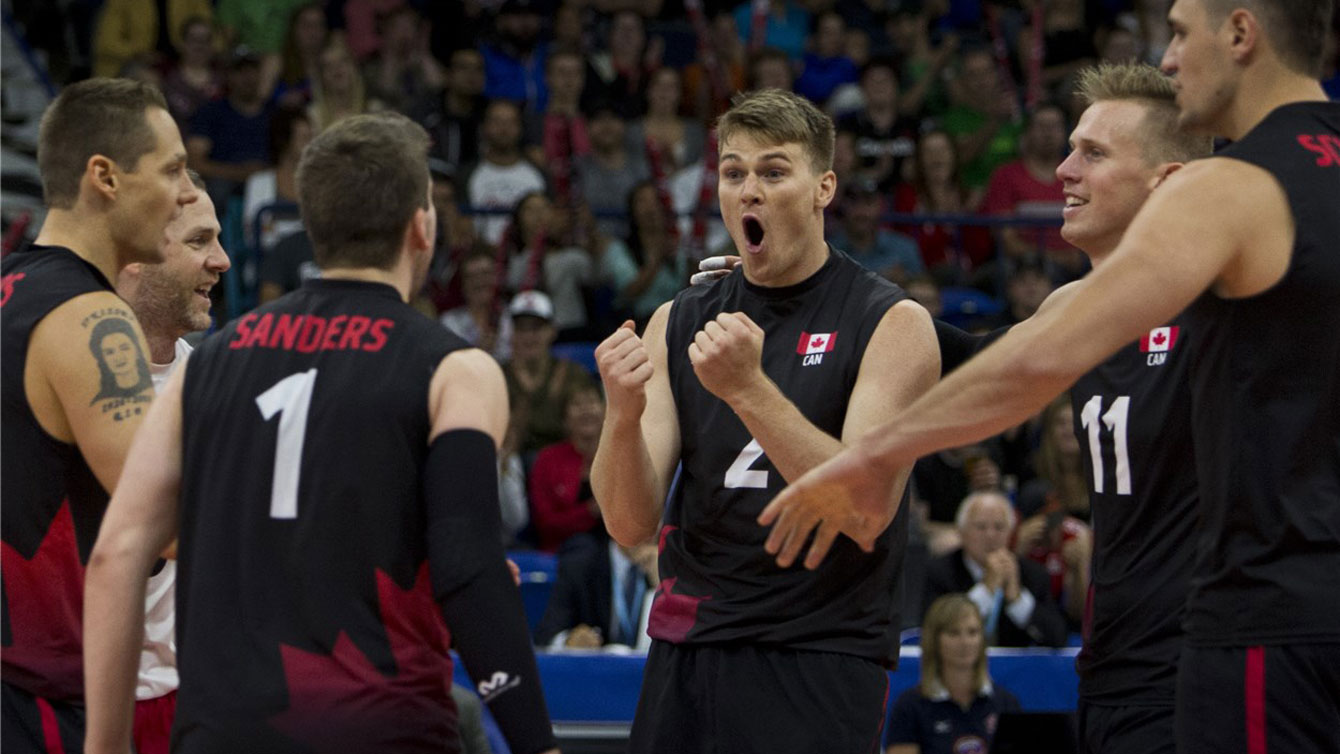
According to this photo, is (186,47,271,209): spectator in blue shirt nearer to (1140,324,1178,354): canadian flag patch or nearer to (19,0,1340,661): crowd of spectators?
(19,0,1340,661): crowd of spectators

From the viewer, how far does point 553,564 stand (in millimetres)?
10828

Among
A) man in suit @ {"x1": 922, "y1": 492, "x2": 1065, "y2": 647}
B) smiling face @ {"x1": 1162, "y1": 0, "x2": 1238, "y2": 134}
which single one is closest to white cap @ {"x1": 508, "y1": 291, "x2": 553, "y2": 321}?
man in suit @ {"x1": 922, "y1": 492, "x2": 1065, "y2": 647}

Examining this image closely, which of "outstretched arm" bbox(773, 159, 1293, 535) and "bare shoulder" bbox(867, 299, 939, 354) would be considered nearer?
"outstretched arm" bbox(773, 159, 1293, 535)

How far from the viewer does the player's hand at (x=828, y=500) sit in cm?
409

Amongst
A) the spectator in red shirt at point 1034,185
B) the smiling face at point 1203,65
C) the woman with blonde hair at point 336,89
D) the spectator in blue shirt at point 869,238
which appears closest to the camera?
the smiling face at point 1203,65

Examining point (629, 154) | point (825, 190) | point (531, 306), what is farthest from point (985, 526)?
point (629, 154)

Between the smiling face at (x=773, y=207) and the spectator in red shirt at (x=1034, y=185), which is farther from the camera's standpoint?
the spectator in red shirt at (x=1034, y=185)

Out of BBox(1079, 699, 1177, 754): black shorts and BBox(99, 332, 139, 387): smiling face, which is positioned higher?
BBox(99, 332, 139, 387): smiling face

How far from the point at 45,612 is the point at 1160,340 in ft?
11.1

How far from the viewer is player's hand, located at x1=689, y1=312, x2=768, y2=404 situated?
15.1 feet

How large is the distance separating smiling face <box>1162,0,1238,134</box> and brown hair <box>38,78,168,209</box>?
2.87 m

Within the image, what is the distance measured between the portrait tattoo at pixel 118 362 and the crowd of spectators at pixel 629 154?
5.77m

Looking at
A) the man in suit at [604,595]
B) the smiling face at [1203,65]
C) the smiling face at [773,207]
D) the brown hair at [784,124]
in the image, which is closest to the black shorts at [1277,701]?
the smiling face at [1203,65]

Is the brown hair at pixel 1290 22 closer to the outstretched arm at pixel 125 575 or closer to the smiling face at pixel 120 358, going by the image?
the outstretched arm at pixel 125 575
